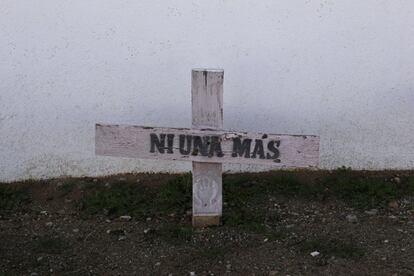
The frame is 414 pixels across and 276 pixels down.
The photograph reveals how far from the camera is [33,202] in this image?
4.45 metres

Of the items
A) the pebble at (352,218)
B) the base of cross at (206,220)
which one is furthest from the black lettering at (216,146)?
the pebble at (352,218)

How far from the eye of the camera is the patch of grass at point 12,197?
14.4 ft

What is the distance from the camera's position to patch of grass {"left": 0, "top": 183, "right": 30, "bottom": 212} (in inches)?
173

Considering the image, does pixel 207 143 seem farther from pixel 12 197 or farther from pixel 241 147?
pixel 12 197

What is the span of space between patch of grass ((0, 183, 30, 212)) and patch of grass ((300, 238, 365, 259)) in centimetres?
208

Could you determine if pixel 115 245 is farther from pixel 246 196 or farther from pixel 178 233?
pixel 246 196

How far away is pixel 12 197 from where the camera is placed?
4473 millimetres

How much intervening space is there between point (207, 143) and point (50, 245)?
3.81ft

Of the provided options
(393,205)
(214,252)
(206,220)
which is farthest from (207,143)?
(393,205)

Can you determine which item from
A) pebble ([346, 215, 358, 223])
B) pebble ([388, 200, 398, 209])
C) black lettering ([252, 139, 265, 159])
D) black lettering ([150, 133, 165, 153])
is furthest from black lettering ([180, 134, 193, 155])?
pebble ([388, 200, 398, 209])

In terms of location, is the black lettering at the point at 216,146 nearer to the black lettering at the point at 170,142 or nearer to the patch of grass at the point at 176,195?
the black lettering at the point at 170,142

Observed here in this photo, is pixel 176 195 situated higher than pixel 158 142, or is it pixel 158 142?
pixel 158 142

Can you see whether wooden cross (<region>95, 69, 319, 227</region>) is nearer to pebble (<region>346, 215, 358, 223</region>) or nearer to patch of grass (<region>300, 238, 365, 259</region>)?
patch of grass (<region>300, 238, 365, 259</region>)

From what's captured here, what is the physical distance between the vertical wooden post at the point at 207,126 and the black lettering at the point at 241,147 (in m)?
0.16
